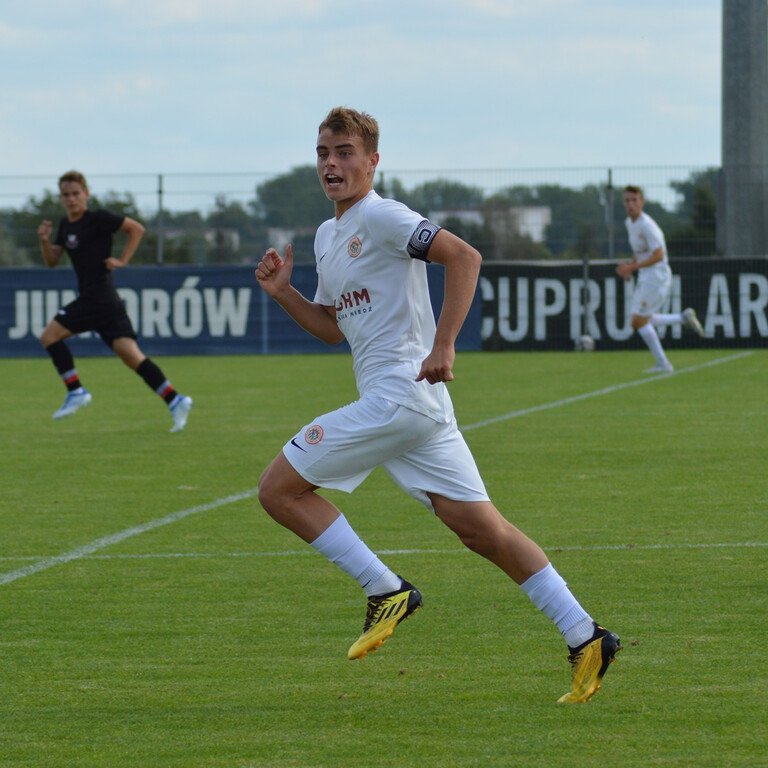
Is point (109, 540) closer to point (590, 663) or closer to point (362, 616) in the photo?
point (362, 616)

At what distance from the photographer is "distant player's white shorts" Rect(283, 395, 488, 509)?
466 centimetres

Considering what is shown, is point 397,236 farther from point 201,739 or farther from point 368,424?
point 201,739

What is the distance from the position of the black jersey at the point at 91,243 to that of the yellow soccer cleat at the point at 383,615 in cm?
863

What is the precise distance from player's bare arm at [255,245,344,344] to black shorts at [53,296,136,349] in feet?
25.9

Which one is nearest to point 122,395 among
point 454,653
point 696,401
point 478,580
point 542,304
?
point 696,401

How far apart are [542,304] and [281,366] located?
477 centimetres

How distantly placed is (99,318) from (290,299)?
26.7ft

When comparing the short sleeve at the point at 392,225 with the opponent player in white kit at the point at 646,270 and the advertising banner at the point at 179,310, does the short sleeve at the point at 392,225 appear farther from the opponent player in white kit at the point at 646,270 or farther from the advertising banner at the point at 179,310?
the advertising banner at the point at 179,310

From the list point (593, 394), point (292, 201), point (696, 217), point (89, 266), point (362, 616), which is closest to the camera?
point (362, 616)

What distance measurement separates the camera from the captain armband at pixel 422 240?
4602 millimetres

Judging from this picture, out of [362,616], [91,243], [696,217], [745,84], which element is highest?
[745,84]

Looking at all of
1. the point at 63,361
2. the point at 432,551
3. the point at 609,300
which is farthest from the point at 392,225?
the point at 609,300

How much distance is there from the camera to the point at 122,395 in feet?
54.6

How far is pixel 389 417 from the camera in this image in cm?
464
